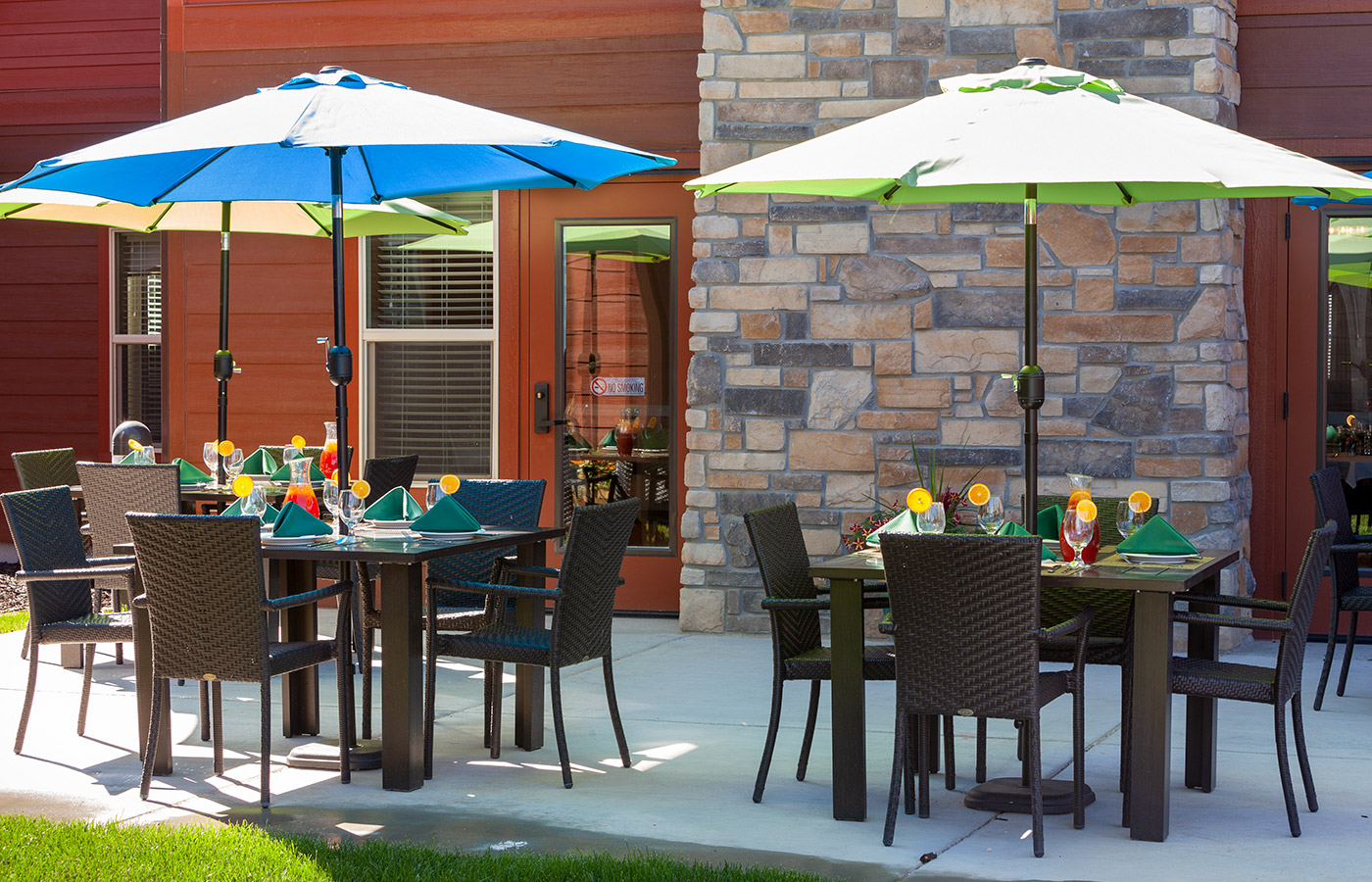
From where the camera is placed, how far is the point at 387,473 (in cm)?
744

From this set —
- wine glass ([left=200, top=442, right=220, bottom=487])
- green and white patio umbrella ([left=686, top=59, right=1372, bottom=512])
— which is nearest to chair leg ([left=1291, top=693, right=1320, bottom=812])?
green and white patio umbrella ([left=686, top=59, right=1372, bottom=512])

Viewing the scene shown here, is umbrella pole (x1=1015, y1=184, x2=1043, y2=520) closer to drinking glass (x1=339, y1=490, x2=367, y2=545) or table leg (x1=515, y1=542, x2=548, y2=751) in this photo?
table leg (x1=515, y1=542, x2=548, y2=751)

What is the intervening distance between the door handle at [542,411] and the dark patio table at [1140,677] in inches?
150

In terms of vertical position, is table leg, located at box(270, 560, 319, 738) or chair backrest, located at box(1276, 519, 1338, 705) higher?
chair backrest, located at box(1276, 519, 1338, 705)

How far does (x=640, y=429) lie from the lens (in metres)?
8.62

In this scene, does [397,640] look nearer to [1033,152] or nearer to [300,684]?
[300,684]

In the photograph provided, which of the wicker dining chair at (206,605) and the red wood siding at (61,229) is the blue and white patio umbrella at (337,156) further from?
the red wood siding at (61,229)

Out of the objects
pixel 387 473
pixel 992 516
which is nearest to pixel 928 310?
pixel 387 473

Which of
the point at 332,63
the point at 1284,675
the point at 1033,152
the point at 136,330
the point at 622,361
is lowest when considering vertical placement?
the point at 1284,675

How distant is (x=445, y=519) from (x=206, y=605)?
94cm

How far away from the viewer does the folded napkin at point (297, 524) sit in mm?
5234

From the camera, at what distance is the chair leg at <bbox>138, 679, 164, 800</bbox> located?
4.79 m

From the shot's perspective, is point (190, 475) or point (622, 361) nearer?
point (190, 475)

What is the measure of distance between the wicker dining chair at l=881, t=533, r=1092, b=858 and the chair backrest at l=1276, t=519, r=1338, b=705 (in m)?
0.67
